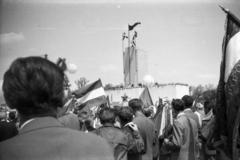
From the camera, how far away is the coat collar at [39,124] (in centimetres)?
110

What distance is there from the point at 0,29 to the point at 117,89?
66.3 feet

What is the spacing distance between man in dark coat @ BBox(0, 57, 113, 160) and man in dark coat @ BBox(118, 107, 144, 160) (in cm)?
275

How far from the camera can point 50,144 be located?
3.58 feet

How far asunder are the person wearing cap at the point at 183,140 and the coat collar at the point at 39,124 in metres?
3.63

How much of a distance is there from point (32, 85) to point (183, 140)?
152 inches

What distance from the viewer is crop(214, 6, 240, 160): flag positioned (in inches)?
92.2

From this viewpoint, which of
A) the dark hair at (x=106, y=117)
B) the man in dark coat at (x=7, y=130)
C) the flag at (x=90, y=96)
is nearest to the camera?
the dark hair at (x=106, y=117)

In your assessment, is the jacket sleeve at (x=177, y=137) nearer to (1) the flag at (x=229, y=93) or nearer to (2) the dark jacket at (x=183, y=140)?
(2) the dark jacket at (x=183, y=140)

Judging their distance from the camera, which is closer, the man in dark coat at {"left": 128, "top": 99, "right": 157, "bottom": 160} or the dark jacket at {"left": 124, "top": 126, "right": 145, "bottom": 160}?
the dark jacket at {"left": 124, "top": 126, "right": 145, "bottom": 160}

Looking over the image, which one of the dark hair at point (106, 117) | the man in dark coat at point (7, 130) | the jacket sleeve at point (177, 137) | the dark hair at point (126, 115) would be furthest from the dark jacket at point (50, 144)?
the jacket sleeve at point (177, 137)

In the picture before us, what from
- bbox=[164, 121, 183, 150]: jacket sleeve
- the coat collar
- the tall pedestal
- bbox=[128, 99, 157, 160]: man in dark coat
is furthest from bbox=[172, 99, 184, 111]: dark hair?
the tall pedestal

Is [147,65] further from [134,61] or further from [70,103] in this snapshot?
[70,103]

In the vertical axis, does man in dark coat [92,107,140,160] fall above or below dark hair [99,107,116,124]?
below

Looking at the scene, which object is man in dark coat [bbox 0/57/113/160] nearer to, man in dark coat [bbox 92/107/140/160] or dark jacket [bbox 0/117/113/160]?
dark jacket [bbox 0/117/113/160]
